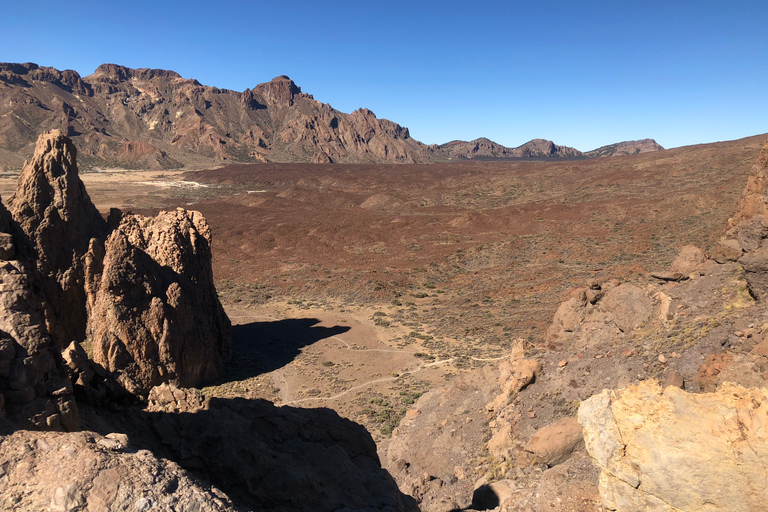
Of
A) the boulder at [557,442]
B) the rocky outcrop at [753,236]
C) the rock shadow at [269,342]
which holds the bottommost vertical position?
the rock shadow at [269,342]

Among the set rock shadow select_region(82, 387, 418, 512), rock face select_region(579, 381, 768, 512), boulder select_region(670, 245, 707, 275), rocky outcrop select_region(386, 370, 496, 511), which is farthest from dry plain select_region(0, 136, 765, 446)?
rock face select_region(579, 381, 768, 512)

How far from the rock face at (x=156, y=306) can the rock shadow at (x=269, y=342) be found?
106 cm

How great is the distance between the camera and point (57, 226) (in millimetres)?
20453

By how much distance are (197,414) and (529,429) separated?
325 inches

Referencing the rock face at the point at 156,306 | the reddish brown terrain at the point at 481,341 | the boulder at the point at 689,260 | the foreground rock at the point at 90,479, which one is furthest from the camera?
the rock face at the point at 156,306

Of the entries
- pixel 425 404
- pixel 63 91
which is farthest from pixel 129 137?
pixel 425 404

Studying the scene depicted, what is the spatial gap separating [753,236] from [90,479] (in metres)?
15.8

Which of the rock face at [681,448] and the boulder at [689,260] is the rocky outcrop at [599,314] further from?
the rock face at [681,448]

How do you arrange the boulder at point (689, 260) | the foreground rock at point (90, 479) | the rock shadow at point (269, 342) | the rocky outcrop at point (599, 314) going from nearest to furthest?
the foreground rock at point (90, 479)
the rocky outcrop at point (599, 314)
the boulder at point (689, 260)
the rock shadow at point (269, 342)

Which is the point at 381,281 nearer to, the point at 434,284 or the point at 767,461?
the point at 434,284

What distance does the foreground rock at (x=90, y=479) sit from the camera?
392 centimetres

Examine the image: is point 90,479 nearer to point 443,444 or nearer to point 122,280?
point 443,444

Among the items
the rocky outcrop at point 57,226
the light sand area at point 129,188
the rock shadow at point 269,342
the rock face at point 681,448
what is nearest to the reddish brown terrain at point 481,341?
the rock face at point 681,448

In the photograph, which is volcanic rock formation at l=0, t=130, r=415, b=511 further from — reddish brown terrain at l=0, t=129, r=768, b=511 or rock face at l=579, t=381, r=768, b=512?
rock face at l=579, t=381, r=768, b=512
